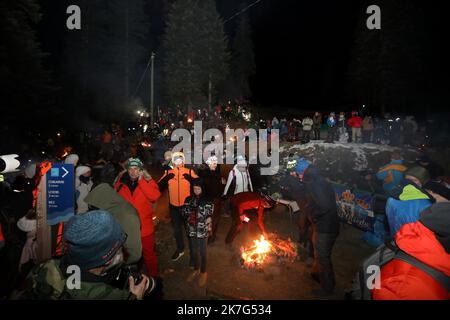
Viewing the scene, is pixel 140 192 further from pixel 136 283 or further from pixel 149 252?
pixel 136 283

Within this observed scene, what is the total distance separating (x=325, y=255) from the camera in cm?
533

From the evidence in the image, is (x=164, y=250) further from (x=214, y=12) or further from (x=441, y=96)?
(x=214, y=12)

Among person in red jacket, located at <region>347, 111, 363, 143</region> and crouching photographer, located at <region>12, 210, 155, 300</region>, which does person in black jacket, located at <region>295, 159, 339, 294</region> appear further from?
person in red jacket, located at <region>347, 111, 363, 143</region>

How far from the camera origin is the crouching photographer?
82.6 inches

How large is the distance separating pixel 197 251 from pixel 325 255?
2493 mm

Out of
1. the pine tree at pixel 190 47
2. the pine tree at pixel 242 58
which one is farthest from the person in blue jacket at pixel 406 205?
the pine tree at pixel 242 58

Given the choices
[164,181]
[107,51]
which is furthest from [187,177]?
[107,51]

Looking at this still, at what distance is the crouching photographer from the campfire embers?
472 centimetres

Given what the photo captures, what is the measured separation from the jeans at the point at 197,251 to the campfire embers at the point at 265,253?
1004mm

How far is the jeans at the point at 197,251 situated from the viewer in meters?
5.95

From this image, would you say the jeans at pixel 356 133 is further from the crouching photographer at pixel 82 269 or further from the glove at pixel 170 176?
the crouching photographer at pixel 82 269

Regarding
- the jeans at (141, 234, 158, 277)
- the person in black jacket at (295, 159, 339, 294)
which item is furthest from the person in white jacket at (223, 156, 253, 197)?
the jeans at (141, 234, 158, 277)
